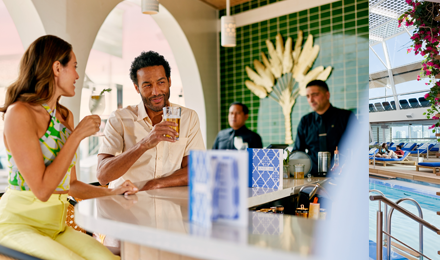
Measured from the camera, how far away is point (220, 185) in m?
0.85

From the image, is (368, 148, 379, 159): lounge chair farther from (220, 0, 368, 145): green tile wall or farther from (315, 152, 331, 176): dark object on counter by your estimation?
(220, 0, 368, 145): green tile wall

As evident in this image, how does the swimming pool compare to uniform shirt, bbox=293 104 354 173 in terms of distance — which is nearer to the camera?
the swimming pool

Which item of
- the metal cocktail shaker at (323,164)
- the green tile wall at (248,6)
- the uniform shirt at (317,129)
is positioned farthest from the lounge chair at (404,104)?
the green tile wall at (248,6)

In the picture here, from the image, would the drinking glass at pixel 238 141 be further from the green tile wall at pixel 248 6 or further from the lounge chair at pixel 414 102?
the lounge chair at pixel 414 102

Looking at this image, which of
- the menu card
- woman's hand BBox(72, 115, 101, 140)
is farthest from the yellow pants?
the menu card

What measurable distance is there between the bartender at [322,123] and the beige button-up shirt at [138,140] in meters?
2.06

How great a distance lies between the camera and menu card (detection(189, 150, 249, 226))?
833 mm

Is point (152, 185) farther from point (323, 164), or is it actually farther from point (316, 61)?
point (316, 61)

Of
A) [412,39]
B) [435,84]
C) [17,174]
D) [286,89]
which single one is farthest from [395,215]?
[286,89]

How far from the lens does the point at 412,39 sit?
6.05ft

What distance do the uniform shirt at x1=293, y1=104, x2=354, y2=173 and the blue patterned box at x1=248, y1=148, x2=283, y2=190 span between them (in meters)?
2.14

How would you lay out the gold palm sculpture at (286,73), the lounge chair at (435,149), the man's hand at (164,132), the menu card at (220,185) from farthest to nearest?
the gold palm sculpture at (286,73)
the lounge chair at (435,149)
the man's hand at (164,132)
the menu card at (220,185)

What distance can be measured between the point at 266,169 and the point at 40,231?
104 cm

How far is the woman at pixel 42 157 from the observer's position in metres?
1.30
